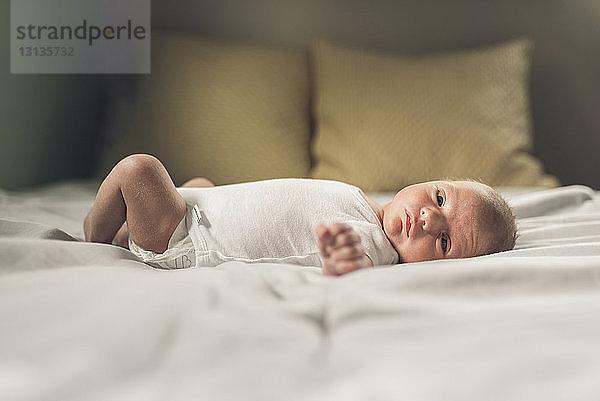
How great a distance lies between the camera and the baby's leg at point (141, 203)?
3.41ft

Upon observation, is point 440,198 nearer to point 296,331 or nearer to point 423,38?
point 296,331

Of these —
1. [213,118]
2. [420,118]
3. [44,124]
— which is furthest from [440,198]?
[44,124]

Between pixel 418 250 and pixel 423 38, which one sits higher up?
pixel 423 38

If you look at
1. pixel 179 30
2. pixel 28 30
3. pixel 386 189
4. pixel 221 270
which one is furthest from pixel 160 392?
pixel 179 30

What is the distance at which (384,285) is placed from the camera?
0.72m

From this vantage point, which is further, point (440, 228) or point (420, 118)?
→ point (420, 118)

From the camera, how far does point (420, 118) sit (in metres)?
2.02

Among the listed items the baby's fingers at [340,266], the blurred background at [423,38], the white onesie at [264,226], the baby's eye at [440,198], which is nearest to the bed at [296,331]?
the baby's fingers at [340,266]

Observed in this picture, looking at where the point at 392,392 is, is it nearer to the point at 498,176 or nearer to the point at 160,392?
the point at 160,392

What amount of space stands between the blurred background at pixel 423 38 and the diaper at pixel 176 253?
4.03ft

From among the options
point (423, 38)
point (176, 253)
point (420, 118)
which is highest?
point (423, 38)

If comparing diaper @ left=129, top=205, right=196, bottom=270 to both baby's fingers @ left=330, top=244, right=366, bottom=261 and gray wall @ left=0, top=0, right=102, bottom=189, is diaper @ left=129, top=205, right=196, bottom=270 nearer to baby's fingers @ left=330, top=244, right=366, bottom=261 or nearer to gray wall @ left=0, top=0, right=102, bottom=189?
baby's fingers @ left=330, top=244, right=366, bottom=261

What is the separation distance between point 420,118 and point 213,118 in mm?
616

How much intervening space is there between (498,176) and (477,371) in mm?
1572
